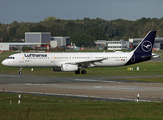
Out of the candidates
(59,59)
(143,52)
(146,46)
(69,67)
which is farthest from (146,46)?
(59,59)

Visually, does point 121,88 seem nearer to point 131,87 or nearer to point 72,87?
point 131,87

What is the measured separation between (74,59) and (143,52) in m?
14.4

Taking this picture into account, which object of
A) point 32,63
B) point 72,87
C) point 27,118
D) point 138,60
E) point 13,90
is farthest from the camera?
point 138,60

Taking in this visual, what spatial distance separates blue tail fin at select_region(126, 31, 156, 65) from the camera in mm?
60844

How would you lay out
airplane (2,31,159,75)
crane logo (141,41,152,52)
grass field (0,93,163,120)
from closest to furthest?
grass field (0,93,163,120) < airplane (2,31,159,75) < crane logo (141,41,152,52)

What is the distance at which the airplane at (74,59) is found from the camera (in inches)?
2218

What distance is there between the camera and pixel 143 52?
62.0 m

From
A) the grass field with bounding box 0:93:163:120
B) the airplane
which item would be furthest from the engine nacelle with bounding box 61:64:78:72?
the grass field with bounding box 0:93:163:120

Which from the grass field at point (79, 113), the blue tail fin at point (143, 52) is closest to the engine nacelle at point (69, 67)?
the blue tail fin at point (143, 52)

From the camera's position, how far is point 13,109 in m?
21.2

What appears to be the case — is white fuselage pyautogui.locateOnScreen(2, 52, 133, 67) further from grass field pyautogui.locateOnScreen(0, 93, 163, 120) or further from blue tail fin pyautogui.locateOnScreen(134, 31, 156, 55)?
grass field pyautogui.locateOnScreen(0, 93, 163, 120)

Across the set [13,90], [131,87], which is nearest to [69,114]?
[13,90]

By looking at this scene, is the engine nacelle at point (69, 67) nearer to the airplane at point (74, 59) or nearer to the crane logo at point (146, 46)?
the airplane at point (74, 59)

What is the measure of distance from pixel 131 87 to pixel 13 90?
14.6 m
